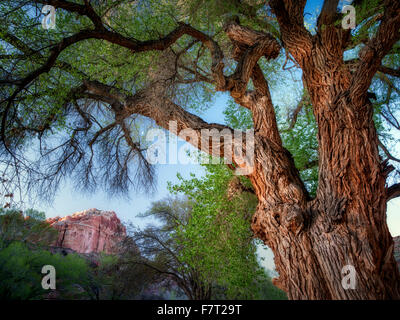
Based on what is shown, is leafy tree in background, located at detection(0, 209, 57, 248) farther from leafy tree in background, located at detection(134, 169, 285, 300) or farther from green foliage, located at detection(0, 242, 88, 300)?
leafy tree in background, located at detection(134, 169, 285, 300)

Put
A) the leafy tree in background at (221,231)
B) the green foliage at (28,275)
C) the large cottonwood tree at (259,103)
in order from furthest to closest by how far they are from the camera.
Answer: the green foliage at (28,275) < the leafy tree in background at (221,231) < the large cottonwood tree at (259,103)

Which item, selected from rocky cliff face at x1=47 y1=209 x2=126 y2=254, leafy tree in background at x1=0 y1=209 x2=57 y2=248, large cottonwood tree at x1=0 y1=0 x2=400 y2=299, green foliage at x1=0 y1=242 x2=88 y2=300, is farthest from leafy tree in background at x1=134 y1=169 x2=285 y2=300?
rocky cliff face at x1=47 y1=209 x2=126 y2=254

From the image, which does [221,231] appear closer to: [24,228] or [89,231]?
[24,228]

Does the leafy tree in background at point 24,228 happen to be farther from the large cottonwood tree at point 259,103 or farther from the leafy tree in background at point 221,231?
the leafy tree in background at point 221,231

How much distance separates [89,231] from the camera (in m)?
13.5

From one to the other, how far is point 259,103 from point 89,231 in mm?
12384

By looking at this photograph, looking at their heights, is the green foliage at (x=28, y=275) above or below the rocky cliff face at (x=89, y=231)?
below

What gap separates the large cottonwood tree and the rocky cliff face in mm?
7673

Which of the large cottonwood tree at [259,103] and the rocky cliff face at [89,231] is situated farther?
the rocky cliff face at [89,231]

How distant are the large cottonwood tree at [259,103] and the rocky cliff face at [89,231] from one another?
7673 millimetres

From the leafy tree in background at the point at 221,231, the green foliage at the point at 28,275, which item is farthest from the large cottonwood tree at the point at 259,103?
the green foliage at the point at 28,275

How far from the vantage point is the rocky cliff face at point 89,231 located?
12594 millimetres

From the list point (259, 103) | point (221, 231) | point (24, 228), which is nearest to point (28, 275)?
point (24, 228)

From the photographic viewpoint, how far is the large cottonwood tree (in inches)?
123
